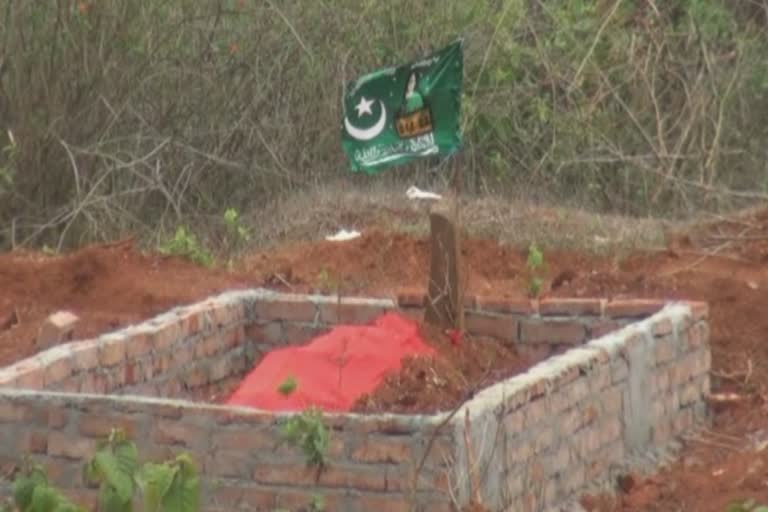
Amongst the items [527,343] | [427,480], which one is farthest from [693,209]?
[427,480]

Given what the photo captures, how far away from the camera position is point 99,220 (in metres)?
12.6

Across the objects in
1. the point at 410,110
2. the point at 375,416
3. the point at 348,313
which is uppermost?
the point at 410,110

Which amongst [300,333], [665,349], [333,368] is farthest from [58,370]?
[665,349]

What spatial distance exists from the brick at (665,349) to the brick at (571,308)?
0.32 m

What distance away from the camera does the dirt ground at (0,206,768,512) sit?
8.80 metres

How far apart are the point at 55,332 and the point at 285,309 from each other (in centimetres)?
91

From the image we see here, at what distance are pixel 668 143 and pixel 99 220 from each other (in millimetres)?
3718

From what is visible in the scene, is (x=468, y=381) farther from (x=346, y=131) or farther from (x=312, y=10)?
(x=312, y=10)

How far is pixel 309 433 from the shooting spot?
262 inches

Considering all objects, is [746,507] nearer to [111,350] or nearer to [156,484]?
[156,484]

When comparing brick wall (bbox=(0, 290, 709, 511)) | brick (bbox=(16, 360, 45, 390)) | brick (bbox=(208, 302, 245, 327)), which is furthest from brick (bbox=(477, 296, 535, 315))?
brick (bbox=(16, 360, 45, 390))

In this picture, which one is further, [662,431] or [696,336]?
[696,336]

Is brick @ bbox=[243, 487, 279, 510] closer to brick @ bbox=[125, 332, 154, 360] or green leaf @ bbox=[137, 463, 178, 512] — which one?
green leaf @ bbox=[137, 463, 178, 512]

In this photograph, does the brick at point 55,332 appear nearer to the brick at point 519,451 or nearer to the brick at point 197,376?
the brick at point 197,376
